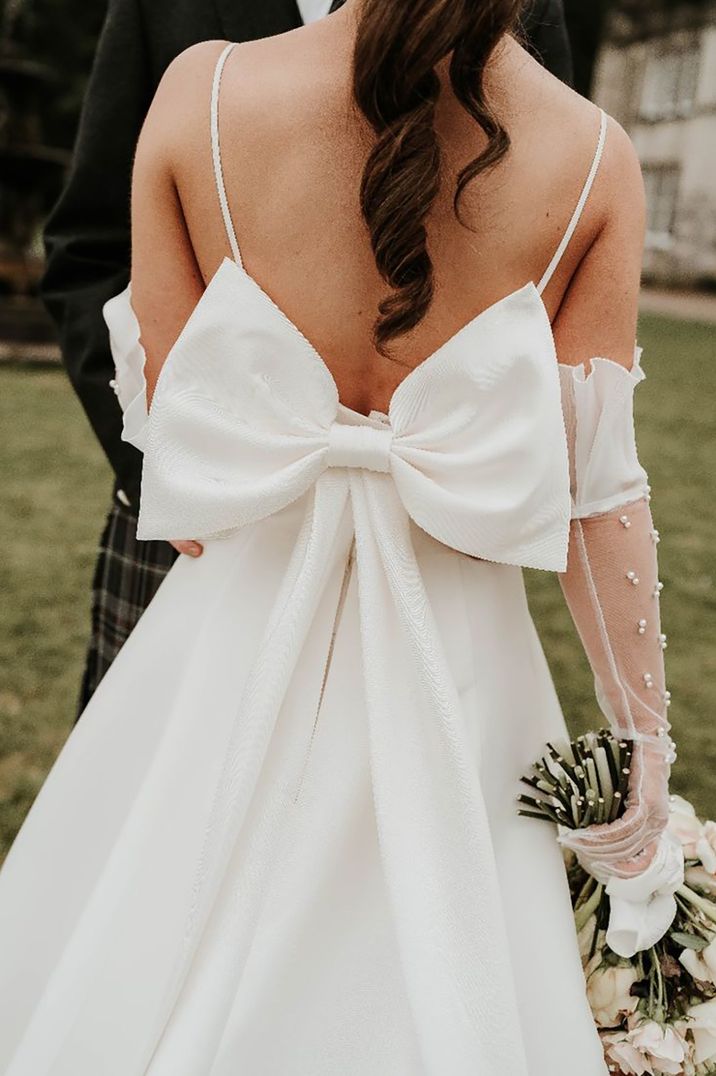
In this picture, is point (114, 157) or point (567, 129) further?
point (114, 157)

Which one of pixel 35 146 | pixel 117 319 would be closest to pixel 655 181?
pixel 35 146

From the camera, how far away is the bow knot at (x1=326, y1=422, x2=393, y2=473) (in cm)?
142

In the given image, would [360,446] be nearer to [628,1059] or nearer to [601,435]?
[601,435]

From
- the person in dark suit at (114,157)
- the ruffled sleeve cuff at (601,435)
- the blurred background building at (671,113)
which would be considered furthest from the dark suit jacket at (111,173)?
the blurred background building at (671,113)

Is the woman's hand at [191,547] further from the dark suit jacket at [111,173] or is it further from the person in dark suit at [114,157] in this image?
the dark suit jacket at [111,173]

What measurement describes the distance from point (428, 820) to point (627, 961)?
0.45 meters

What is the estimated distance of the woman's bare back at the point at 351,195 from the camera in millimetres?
1334

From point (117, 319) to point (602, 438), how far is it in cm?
77

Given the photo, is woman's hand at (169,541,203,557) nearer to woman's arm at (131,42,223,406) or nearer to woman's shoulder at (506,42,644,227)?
woman's arm at (131,42,223,406)

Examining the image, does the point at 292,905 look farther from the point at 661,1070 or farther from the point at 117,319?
the point at 117,319

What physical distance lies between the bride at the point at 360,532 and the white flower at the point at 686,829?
0.27 meters

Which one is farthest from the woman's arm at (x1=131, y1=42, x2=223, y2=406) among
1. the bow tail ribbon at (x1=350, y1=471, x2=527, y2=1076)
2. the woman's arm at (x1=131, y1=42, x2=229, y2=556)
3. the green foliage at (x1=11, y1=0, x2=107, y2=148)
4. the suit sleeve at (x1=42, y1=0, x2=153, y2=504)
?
the green foliage at (x1=11, y1=0, x2=107, y2=148)

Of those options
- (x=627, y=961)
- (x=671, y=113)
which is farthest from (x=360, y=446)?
(x=671, y=113)

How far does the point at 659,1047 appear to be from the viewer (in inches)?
59.8
